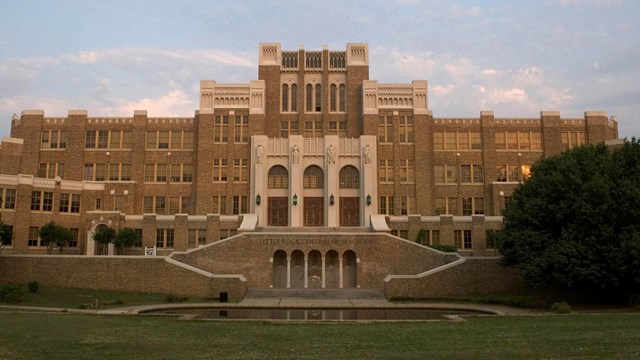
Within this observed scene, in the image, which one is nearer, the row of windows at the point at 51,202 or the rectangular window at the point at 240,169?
the row of windows at the point at 51,202

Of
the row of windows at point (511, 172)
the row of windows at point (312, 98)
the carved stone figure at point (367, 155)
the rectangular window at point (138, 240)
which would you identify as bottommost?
the rectangular window at point (138, 240)

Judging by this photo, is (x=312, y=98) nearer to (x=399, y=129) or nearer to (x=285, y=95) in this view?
(x=285, y=95)

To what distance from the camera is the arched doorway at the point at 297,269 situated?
46594 mm

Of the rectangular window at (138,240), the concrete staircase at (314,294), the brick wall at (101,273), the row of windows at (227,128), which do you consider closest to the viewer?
the concrete staircase at (314,294)

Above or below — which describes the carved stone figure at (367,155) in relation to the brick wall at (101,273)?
above

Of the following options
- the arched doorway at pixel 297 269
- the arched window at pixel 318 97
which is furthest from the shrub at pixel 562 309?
the arched window at pixel 318 97

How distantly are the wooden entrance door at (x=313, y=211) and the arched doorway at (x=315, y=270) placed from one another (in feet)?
34.3

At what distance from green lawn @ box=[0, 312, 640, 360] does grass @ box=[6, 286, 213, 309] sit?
11080 mm

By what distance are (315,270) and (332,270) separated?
1.29 meters

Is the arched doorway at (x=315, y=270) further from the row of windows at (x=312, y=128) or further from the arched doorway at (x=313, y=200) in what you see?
the row of windows at (x=312, y=128)

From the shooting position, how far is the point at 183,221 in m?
55.8

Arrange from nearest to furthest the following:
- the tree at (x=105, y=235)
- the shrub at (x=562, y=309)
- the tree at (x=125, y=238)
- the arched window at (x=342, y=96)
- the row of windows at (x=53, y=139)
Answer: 1. the shrub at (x=562, y=309)
2. the tree at (x=105, y=235)
3. the tree at (x=125, y=238)
4. the row of windows at (x=53, y=139)
5. the arched window at (x=342, y=96)

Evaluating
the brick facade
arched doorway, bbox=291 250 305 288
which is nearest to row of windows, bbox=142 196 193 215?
the brick facade

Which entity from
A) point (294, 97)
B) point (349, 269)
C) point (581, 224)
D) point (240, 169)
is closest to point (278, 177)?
point (240, 169)
